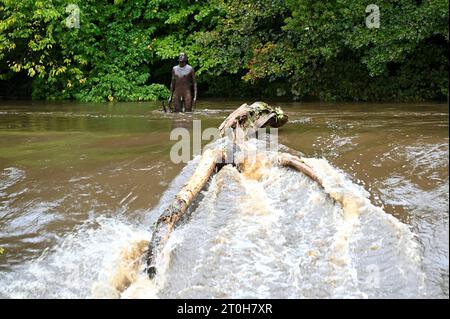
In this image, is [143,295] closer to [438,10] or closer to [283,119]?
[283,119]

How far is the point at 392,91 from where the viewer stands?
44.9 ft

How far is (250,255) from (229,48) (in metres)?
12.1

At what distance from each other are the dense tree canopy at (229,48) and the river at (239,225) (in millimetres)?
6006

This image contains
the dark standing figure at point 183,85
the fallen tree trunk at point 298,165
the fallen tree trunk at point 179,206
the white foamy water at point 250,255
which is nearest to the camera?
the white foamy water at point 250,255

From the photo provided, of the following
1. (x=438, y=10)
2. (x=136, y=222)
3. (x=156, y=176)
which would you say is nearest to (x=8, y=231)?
(x=136, y=222)

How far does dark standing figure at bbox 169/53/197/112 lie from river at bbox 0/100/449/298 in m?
4.40

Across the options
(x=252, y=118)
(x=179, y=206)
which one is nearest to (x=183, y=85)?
(x=252, y=118)

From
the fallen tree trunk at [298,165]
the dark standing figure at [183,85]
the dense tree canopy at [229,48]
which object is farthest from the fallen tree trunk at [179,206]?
the dense tree canopy at [229,48]

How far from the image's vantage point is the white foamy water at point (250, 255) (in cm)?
385

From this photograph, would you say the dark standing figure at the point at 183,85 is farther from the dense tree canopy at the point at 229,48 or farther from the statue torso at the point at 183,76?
the dense tree canopy at the point at 229,48

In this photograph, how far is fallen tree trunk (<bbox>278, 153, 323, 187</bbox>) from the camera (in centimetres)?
514

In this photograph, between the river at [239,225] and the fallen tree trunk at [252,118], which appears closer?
the river at [239,225]

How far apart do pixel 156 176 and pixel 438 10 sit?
7.65m

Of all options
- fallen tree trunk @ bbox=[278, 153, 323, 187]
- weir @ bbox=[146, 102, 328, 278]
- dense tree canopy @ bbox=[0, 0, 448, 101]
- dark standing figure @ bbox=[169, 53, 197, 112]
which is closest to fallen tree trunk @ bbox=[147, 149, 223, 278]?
weir @ bbox=[146, 102, 328, 278]
